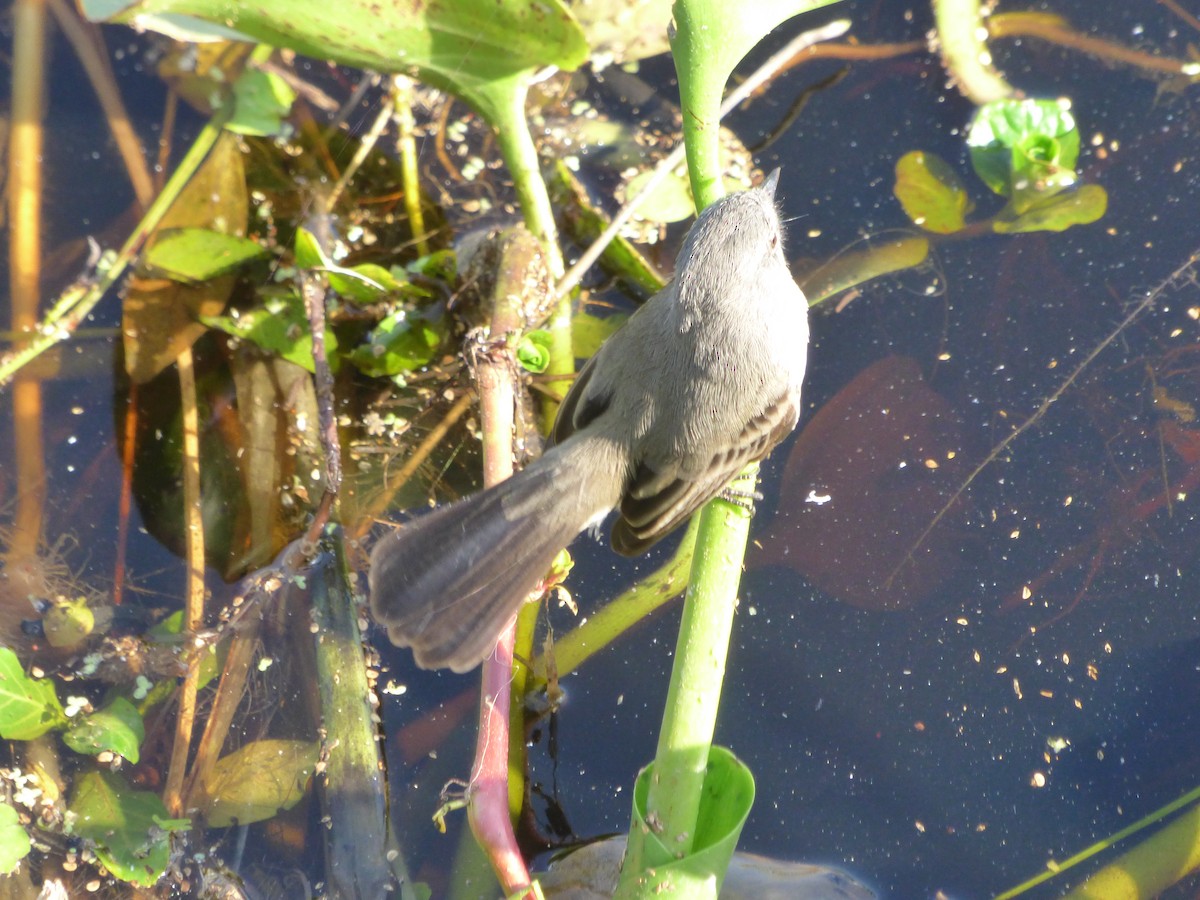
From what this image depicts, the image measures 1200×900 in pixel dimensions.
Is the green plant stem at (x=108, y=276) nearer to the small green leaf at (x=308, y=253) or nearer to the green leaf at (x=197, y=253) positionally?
the green leaf at (x=197, y=253)

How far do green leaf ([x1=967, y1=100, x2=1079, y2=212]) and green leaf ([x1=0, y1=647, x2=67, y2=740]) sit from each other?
3538 mm

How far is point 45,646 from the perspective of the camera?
3105 millimetres

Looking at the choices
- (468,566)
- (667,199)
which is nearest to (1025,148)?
(667,199)

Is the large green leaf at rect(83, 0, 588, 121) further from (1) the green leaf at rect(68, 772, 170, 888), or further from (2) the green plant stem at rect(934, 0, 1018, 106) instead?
(1) the green leaf at rect(68, 772, 170, 888)

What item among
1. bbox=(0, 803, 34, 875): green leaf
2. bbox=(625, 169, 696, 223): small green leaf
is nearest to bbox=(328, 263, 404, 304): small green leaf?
bbox=(625, 169, 696, 223): small green leaf

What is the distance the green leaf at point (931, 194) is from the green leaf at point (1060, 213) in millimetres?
147

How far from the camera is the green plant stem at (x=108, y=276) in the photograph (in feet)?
11.6

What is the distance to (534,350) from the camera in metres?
3.23

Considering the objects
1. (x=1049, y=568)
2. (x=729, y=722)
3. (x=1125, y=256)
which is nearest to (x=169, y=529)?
(x=729, y=722)

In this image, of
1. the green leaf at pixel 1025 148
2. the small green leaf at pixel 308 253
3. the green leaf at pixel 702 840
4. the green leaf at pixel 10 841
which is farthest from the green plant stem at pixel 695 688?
the green leaf at pixel 1025 148

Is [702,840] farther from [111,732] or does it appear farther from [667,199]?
[667,199]

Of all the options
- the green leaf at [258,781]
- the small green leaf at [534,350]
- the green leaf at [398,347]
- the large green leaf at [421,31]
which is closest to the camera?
the green leaf at [258,781]

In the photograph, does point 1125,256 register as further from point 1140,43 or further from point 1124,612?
point 1124,612

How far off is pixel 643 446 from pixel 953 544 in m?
1.10
